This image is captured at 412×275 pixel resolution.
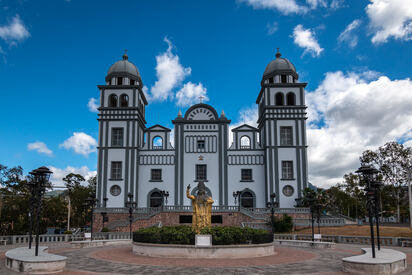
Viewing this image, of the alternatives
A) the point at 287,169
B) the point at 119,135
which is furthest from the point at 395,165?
the point at 119,135

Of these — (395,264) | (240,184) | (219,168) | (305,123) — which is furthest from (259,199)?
(395,264)

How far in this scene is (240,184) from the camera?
1674 inches

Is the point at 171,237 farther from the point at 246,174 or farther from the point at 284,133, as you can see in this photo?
the point at 284,133

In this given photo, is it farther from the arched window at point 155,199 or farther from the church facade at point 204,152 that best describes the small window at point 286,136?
the arched window at point 155,199

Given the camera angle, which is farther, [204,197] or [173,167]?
[173,167]

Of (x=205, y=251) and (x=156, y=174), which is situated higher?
(x=156, y=174)

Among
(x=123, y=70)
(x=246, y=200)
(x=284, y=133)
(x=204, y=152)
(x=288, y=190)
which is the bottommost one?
(x=246, y=200)

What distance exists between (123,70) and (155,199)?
1621 centimetres

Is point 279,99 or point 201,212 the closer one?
point 201,212

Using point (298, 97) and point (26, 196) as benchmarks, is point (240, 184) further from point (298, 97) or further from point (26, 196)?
point (26, 196)

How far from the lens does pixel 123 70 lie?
146 feet

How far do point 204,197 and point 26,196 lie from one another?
91.1 feet

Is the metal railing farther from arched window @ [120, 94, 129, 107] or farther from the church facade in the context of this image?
arched window @ [120, 94, 129, 107]

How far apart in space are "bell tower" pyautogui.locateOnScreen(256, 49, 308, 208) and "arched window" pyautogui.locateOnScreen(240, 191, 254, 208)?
2079 mm
